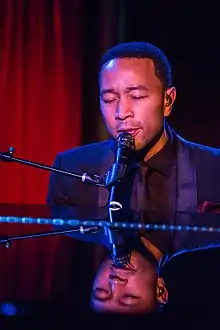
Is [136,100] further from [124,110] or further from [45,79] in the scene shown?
[45,79]

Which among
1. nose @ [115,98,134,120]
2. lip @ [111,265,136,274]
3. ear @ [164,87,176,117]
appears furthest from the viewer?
ear @ [164,87,176,117]

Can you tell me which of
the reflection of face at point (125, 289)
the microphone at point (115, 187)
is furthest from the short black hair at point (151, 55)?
the reflection of face at point (125, 289)

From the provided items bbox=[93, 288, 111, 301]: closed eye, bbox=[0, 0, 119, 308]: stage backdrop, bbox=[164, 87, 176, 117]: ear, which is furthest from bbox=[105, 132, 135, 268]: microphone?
bbox=[0, 0, 119, 308]: stage backdrop

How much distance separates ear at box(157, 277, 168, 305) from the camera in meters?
0.55

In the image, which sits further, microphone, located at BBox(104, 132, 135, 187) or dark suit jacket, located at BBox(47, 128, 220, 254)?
dark suit jacket, located at BBox(47, 128, 220, 254)

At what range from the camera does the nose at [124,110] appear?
7.32 ft

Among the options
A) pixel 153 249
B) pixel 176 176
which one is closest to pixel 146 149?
pixel 176 176

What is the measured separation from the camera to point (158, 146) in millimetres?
2328

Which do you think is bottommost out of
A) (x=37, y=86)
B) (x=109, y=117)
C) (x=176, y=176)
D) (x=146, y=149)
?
(x=176, y=176)

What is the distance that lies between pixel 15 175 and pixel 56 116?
0.39m

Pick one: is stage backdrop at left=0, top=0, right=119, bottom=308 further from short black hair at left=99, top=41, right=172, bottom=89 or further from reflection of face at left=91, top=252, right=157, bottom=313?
reflection of face at left=91, top=252, right=157, bottom=313

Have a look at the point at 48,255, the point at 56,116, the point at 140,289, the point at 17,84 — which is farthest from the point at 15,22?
the point at 140,289

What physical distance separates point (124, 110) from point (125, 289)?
1676 millimetres

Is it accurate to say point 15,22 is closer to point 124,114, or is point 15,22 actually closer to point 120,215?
point 124,114
